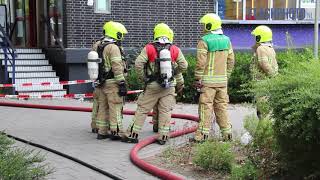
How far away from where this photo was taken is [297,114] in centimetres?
468

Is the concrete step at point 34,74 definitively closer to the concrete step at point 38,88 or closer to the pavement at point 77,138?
the concrete step at point 38,88

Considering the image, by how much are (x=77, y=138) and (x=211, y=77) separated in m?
2.48

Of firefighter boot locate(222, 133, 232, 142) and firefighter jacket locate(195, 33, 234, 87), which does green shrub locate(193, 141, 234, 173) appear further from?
firefighter jacket locate(195, 33, 234, 87)

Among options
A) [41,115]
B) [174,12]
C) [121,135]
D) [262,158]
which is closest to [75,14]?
[174,12]

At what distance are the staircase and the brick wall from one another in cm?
113

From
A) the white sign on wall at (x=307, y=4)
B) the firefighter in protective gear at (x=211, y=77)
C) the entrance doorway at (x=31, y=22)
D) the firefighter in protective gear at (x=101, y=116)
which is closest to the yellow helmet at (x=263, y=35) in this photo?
the firefighter in protective gear at (x=211, y=77)

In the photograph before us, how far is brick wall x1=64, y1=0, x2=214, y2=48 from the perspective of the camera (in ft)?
49.4

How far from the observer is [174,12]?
16688mm

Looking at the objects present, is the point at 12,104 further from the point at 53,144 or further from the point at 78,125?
the point at 53,144

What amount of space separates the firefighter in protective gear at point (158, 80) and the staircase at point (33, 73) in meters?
6.67

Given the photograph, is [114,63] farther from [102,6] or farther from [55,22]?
[55,22]

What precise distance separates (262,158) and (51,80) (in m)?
10.2

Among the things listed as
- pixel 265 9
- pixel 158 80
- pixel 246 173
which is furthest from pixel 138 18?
pixel 246 173

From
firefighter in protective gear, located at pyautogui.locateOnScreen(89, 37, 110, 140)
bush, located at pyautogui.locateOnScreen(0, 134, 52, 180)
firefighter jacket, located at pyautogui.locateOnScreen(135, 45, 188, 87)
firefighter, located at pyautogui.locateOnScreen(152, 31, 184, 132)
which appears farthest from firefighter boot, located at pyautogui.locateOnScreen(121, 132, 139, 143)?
bush, located at pyautogui.locateOnScreen(0, 134, 52, 180)
